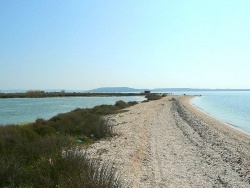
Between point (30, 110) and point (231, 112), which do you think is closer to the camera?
point (231, 112)

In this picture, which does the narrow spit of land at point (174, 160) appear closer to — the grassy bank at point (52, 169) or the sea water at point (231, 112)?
the grassy bank at point (52, 169)

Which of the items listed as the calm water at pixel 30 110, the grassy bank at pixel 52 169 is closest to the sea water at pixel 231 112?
the grassy bank at pixel 52 169

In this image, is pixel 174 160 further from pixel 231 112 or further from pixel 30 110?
pixel 30 110

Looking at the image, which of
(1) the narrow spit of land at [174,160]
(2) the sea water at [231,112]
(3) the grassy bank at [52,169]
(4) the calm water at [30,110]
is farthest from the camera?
(4) the calm water at [30,110]

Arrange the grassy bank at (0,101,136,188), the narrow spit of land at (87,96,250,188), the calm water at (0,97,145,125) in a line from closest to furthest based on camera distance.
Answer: the grassy bank at (0,101,136,188)
the narrow spit of land at (87,96,250,188)
the calm water at (0,97,145,125)

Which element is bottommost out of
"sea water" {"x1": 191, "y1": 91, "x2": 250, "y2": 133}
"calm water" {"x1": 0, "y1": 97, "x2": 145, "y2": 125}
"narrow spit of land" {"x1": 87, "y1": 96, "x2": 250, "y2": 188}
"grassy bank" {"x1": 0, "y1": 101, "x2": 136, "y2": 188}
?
"sea water" {"x1": 191, "y1": 91, "x2": 250, "y2": 133}

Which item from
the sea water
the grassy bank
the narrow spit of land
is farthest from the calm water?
the grassy bank

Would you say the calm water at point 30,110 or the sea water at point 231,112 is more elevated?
the calm water at point 30,110

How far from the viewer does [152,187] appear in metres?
7.64

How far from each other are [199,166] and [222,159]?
1.69 meters

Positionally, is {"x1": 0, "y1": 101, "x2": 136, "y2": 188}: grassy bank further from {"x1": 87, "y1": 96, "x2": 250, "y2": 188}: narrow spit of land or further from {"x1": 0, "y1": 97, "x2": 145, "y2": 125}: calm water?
{"x1": 0, "y1": 97, "x2": 145, "y2": 125}: calm water

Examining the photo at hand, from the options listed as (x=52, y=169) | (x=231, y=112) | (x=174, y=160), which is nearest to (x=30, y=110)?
(x=231, y=112)

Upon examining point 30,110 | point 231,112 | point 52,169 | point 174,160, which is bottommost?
point 231,112

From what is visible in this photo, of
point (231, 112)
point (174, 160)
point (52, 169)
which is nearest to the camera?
point (52, 169)
